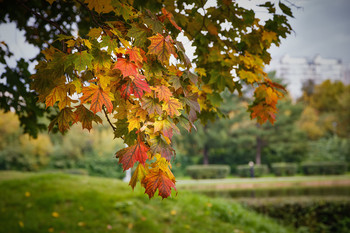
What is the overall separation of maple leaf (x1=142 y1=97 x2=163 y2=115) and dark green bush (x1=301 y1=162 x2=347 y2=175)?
21690 millimetres

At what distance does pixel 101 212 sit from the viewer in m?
4.32

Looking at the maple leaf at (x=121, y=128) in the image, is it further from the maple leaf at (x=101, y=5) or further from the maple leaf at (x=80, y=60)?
the maple leaf at (x=101, y=5)

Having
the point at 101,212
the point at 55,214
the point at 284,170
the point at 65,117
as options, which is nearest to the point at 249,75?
the point at 65,117

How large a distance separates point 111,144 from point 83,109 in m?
18.1

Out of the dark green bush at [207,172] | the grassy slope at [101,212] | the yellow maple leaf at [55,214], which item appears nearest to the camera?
the grassy slope at [101,212]

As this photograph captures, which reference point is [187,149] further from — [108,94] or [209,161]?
[108,94]

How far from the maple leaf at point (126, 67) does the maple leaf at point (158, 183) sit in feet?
1.62

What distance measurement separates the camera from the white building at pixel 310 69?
71.7m

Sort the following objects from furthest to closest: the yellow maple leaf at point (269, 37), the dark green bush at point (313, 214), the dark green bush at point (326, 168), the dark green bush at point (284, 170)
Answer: the dark green bush at point (284, 170)
the dark green bush at point (326, 168)
the dark green bush at point (313, 214)
the yellow maple leaf at point (269, 37)

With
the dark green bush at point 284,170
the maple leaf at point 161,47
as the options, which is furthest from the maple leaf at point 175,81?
the dark green bush at point 284,170

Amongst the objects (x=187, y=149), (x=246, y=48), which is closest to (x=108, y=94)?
(x=246, y=48)

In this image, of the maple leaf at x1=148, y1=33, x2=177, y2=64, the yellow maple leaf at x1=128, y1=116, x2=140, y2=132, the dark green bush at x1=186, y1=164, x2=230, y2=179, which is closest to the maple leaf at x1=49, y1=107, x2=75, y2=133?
the yellow maple leaf at x1=128, y1=116, x2=140, y2=132

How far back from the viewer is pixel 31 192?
5.10 meters

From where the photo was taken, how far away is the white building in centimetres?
7169
